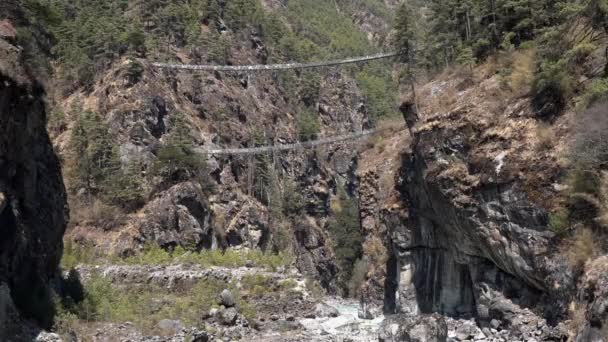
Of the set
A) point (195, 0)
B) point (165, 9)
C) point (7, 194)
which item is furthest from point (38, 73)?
point (195, 0)

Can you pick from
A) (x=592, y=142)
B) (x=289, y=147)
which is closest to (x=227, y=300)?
(x=592, y=142)

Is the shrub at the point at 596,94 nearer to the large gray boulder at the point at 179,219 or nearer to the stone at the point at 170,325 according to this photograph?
the stone at the point at 170,325

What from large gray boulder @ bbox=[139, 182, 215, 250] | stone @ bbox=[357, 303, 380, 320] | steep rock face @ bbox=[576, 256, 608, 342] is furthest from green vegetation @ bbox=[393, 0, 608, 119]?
large gray boulder @ bbox=[139, 182, 215, 250]

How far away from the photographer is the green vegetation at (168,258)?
40.0 metres

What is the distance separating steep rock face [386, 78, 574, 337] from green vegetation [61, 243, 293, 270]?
39.8 feet

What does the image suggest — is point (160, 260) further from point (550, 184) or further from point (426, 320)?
point (550, 184)

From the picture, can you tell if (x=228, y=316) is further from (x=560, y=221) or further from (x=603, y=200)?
(x=603, y=200)

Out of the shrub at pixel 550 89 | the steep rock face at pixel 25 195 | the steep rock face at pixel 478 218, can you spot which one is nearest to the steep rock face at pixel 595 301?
the steep rock face at pixel 478 218

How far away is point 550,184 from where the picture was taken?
21984 mm

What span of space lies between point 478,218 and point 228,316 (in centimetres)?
1309

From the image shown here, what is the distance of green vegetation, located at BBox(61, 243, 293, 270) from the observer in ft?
131

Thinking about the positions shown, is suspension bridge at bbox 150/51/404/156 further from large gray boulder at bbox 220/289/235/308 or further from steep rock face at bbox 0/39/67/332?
steep rock face at bbox 0/39/67/332

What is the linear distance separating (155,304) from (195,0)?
53401 millimetres

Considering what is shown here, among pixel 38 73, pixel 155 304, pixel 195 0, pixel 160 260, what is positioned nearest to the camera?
pixel 38 73
